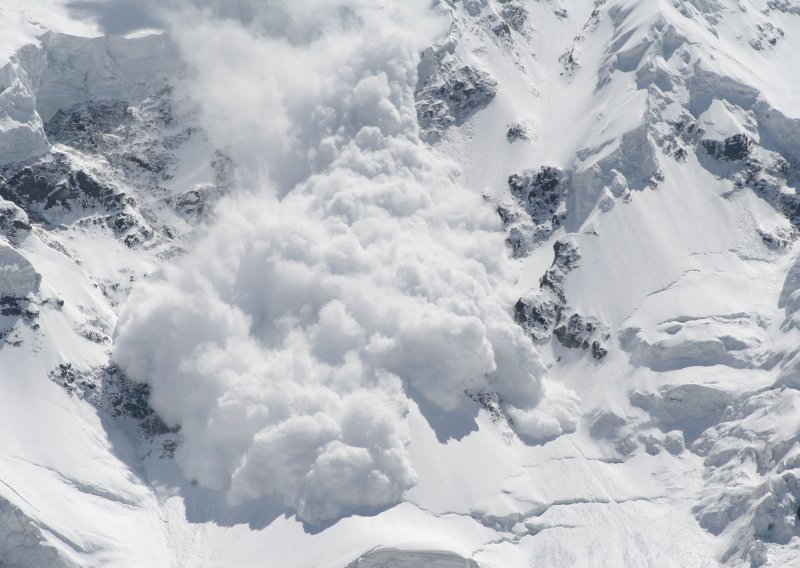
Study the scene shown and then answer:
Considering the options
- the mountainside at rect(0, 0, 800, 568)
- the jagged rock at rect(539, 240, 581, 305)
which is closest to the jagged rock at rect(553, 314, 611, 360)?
the mountainside at rect(0, 0, 800, 568)

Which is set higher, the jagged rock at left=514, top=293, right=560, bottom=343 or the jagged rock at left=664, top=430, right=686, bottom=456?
the jagged rock at left=664, top=430, right=686, bottom=456

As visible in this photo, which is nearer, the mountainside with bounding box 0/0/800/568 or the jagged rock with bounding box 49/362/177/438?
the mountainside with bounding box 0/0/800/568

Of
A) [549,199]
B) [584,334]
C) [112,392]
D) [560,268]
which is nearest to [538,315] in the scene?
[584,334]

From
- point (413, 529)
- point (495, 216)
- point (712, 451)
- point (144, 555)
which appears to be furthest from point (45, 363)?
point (712, 451)

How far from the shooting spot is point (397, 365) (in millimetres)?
180500

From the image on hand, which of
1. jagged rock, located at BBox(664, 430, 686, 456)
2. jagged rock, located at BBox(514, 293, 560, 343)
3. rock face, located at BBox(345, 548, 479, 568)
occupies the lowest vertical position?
rock face, located at BBox(345, 548, 479, 568)

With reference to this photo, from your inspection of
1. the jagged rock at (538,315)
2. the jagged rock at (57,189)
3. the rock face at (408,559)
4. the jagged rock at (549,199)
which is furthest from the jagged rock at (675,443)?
the jagged rock at (57,189)

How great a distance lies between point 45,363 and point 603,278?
73.3 m

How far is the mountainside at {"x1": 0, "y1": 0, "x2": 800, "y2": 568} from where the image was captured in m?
164

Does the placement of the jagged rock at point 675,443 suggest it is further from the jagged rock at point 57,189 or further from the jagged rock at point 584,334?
the jagged rock at point 57,189

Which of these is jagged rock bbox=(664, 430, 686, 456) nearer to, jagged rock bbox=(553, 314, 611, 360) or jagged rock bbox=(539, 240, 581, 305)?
jagged rock bbox=(553, 314, 611, 360)

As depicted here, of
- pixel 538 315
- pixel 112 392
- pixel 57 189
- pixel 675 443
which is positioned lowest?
pixel 112 392

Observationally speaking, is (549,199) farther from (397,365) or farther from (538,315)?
(397,365)

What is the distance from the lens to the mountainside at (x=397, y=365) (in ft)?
537
